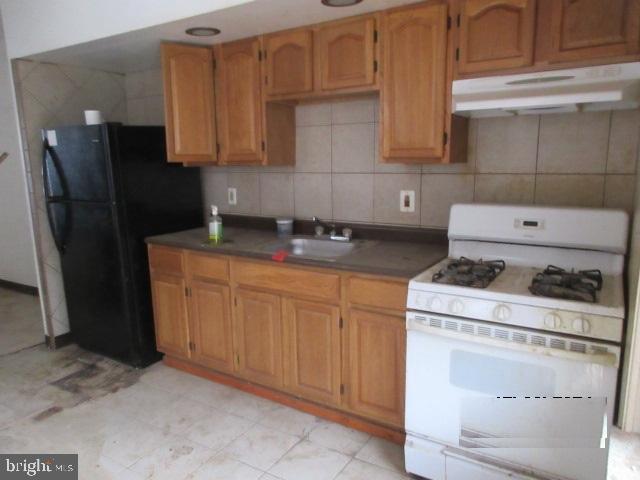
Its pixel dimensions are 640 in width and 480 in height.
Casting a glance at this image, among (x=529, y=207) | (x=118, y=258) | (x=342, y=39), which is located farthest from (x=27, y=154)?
(x=529, y=207)

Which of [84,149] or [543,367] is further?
[84,149]

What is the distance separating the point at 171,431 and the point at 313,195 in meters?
1.53

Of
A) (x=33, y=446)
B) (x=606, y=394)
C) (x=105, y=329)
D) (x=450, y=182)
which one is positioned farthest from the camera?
(x=105, y=329)

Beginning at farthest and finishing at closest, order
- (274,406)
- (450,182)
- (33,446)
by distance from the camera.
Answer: (274,406) → (450,182) → (33,446)

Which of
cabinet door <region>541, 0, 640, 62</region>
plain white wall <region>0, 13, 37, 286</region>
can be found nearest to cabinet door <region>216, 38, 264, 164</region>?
cabinet door <region>541, 0, 640, 62</region>

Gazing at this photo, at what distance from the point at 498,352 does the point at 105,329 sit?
249 cm

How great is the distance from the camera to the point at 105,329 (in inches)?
117

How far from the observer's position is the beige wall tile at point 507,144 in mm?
2100

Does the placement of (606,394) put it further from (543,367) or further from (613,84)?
(613,84)

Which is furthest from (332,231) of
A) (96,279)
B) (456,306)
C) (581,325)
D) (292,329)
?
(96,279)

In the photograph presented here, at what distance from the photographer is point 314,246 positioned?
2746 mm

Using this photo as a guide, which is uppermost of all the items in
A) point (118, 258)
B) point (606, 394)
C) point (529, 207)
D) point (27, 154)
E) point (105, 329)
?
point (27, 154)

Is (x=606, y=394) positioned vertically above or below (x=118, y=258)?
below

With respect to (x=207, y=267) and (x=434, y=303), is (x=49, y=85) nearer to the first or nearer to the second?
(x=207, y=267)
